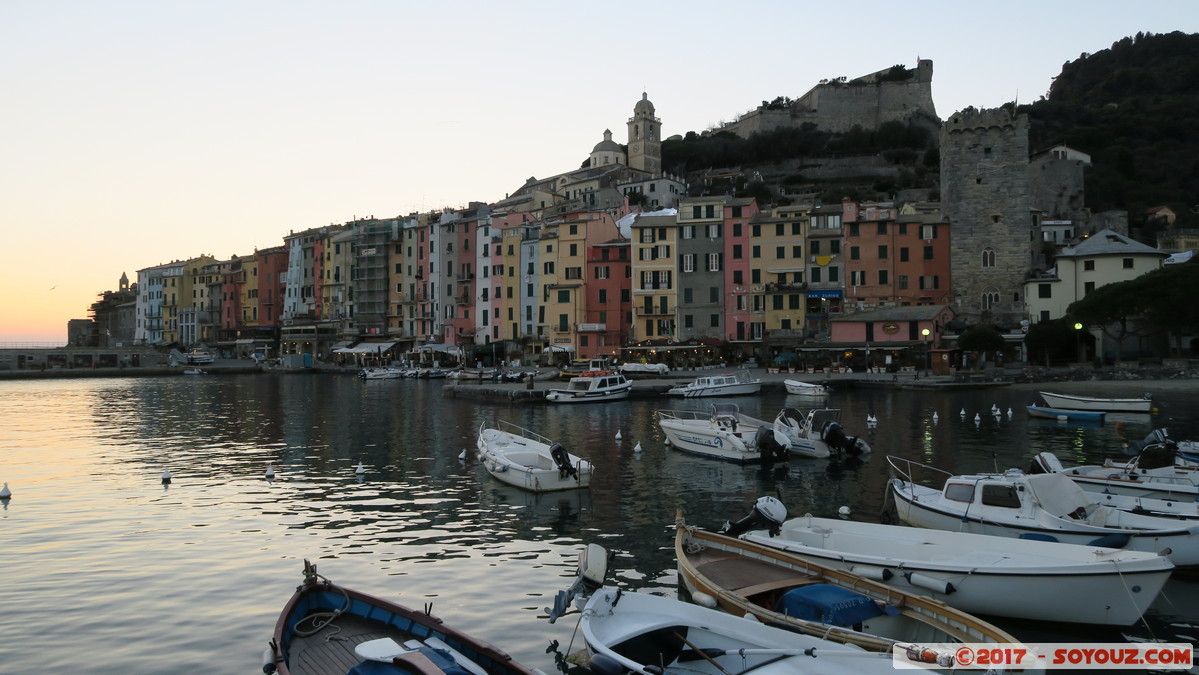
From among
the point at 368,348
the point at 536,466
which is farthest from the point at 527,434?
the point at 368,348

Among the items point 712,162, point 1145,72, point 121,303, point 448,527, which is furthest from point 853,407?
point 121,303

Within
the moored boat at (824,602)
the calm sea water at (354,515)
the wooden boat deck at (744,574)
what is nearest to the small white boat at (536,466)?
the calm sea water at (354,515)

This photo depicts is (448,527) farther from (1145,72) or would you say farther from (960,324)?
(1145,72)

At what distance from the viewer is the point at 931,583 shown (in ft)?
38.9

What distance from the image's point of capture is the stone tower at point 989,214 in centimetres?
6788

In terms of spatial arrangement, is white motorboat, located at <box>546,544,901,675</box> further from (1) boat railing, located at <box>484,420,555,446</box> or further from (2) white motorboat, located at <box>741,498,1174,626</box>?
(1) boat railing, located at <box>484,420,555,446</box>

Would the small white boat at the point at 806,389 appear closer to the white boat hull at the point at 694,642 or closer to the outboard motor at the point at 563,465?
the outboard motor at the point at 563,465

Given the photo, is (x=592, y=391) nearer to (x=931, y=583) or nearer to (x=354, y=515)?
(x=354, y=515)

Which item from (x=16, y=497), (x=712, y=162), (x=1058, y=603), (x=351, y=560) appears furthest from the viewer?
(x=712, y=162)

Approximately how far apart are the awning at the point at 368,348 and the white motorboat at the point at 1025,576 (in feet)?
288

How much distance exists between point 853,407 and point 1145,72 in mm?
123737

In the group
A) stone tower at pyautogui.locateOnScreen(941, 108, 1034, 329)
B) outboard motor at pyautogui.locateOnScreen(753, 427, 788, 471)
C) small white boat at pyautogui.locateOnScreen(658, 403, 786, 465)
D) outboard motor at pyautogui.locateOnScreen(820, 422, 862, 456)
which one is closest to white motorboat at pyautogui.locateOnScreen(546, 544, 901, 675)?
outboard motor at pyautogui.locateOnScreen(753, 427, 788, 471)

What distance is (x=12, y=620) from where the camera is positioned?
1328 cm

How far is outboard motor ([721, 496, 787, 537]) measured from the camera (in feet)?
48.5
